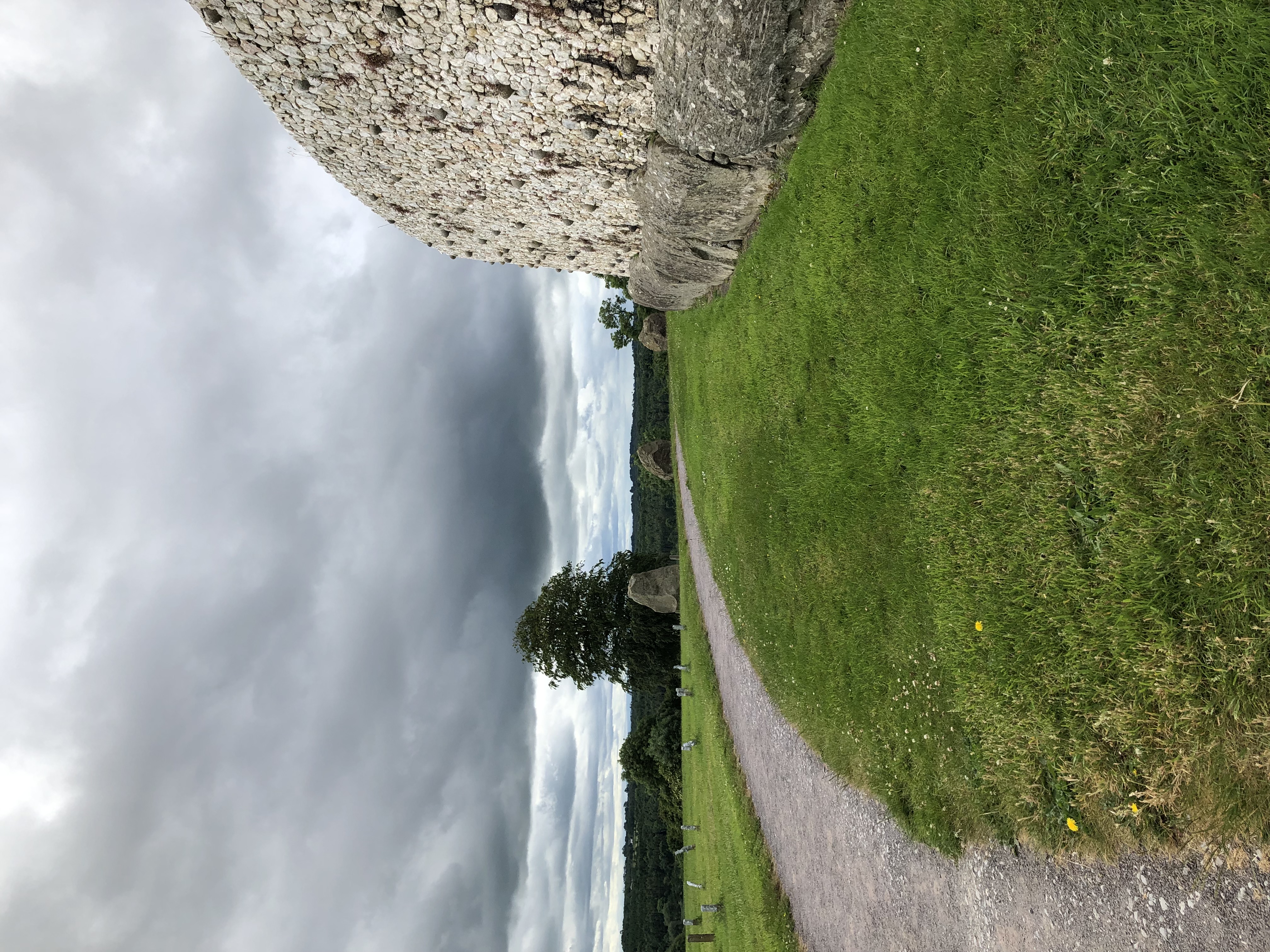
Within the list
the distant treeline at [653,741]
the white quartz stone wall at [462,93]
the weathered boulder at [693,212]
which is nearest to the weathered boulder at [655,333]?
the distant treeline at [653,741]

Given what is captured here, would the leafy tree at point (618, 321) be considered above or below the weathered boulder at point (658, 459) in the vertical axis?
above

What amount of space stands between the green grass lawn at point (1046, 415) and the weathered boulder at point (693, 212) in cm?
189

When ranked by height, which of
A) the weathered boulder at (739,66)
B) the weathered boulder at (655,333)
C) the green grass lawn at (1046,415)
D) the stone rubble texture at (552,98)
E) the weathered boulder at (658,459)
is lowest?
the green grass lawn at (1046,415)

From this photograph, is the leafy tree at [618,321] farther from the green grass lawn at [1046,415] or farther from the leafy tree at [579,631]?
the green grass lawn at [1046,415]

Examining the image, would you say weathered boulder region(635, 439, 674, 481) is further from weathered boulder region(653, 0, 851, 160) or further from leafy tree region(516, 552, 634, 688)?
weathered boulder region(653, 0, 851, 160)

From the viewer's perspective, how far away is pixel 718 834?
2036 cm

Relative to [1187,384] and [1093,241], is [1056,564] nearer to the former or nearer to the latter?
[1187,384]

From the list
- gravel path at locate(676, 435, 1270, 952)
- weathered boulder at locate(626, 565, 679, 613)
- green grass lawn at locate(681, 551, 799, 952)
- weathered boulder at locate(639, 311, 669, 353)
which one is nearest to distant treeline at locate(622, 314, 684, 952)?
weathered boulder at locate(626, 565, 679, 613)

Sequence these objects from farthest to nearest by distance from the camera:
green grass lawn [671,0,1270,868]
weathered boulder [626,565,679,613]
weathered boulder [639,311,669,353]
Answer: weathered boulder [639,311,669,353] → weathered boulder [626,565,679,613] → green grass lawn [671,0,1270,868]

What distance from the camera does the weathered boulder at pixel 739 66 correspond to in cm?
877

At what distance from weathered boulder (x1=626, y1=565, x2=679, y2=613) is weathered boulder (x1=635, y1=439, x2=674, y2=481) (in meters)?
5.54

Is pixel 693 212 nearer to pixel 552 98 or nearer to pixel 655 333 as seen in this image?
pixel 552 98

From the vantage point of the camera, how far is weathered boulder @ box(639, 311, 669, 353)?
35.7 meters

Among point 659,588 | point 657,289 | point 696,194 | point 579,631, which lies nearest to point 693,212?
point 696,194
